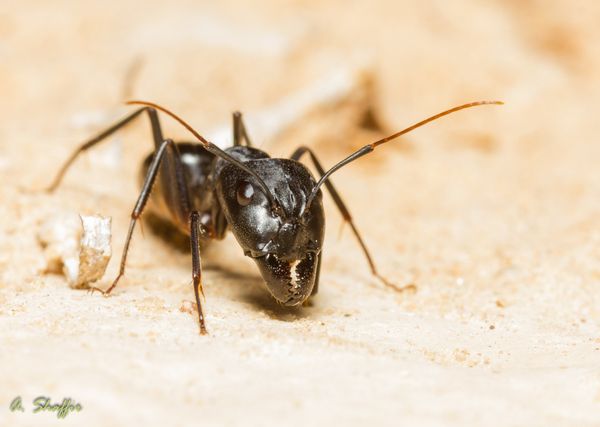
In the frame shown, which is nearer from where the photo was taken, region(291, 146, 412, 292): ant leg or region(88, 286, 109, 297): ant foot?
region(88, 286, 109, 297): ant foot

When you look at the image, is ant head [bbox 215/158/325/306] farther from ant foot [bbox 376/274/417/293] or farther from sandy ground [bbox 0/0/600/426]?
ant foot [bbox 376/274/417/293]

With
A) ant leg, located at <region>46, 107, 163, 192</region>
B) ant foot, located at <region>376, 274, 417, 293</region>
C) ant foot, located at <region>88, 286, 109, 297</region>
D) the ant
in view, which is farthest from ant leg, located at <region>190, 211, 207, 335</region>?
ant foot, located at <region>376, 274, 417, 293</region>

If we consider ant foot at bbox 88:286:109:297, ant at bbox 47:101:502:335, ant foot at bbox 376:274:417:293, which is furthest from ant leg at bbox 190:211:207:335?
ant foot at bbox 376:274:417:293

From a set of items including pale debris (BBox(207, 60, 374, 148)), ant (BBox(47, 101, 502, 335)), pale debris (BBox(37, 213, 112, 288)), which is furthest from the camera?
pale debris (BBox(207, 60, 374, 148))

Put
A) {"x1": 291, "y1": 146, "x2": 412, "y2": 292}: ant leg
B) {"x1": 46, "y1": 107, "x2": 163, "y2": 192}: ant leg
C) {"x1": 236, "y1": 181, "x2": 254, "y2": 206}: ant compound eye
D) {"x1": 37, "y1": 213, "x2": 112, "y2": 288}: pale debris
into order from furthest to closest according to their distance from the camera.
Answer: {"x1": 46, "y1": 107, "x2": 163, "y2": 192}: ant leg → {"x1": 291, "y1": 146, "x2": 412, "y2": 292}: ant leg → {"x1": 37, "y1": 213, "x2": 112, "y2": 288}: pale debris → {"x1": 236, "y1": 181, "x2": 254, "y2": 206}: ant compound eye

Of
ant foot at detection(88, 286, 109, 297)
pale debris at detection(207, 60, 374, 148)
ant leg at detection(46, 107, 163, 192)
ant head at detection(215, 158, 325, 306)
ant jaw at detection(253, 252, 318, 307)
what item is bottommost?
ant foot at detection(88, 286, 109, 297)

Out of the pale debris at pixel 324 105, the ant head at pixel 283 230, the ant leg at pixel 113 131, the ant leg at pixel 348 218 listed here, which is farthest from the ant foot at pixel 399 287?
the pale debris at pixel 324 105

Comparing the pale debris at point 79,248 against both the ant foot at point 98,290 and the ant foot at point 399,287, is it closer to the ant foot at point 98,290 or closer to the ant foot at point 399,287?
the ant foot at point 98,290

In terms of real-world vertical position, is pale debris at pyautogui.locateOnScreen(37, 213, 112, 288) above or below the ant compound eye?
below

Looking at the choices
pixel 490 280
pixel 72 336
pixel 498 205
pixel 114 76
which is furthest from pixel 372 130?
pixel 72 336
